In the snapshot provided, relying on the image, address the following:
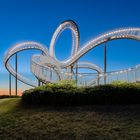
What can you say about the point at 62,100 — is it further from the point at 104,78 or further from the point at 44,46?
the point at 44,46

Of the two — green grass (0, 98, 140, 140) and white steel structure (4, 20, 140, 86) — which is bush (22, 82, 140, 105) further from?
white steel structure (4, 20, 140, 86)

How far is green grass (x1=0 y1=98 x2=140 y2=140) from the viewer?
49.8 ft

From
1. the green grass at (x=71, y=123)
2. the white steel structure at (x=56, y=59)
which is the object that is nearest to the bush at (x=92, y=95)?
the green grass at (x=71, y=123)

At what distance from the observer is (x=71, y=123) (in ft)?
54.6

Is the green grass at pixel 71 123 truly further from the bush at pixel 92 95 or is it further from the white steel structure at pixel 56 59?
the white steel structure at pixel 56 59

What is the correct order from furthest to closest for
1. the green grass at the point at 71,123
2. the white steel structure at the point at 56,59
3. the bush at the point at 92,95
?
the white steel structure at the point at 56,59
the bush at the point at 92,95
the green grass at the point at 71,123

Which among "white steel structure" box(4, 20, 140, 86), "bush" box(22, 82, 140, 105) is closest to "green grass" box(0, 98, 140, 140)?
"bush" box(22, 82, 140, 105)

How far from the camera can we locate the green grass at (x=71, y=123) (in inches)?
597

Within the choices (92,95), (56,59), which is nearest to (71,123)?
(92,95)

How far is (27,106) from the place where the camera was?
20484 millimetres

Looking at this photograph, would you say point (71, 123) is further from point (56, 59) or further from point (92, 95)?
point (56, 59)

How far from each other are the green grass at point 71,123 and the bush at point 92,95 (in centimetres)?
50

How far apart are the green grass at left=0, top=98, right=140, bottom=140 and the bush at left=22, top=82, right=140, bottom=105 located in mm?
496

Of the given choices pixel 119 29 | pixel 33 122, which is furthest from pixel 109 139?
pixel 119 29
